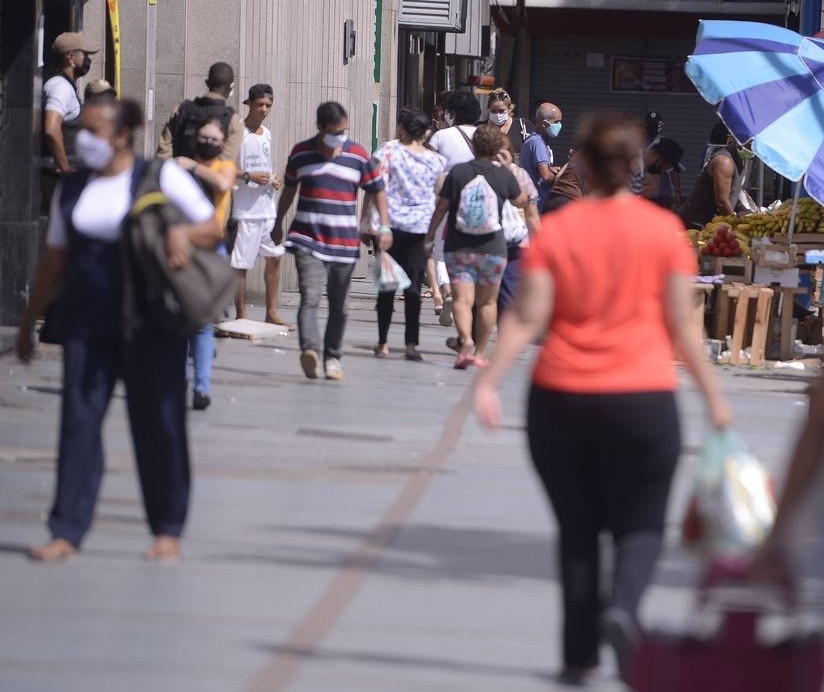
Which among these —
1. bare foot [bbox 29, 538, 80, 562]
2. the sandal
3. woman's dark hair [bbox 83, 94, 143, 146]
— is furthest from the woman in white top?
bare foot [bbox 29, 538, 80, 562]

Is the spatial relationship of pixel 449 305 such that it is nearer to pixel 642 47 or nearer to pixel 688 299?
pixel 688 299

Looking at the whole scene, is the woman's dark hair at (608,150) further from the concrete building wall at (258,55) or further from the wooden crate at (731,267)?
the concrete building wall at (258,55)

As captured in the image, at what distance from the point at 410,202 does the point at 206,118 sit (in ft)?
11.1

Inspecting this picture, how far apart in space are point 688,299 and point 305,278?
23.0 feet

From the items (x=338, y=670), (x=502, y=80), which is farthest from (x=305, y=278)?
(x=502, y=80)

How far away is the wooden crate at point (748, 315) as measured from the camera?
48.2 ft

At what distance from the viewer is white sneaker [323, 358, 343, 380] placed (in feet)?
40.7

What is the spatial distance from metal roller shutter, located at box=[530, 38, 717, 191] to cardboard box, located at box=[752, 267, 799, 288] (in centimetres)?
2780

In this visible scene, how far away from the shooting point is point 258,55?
17.6 meters

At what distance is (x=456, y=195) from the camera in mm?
13031

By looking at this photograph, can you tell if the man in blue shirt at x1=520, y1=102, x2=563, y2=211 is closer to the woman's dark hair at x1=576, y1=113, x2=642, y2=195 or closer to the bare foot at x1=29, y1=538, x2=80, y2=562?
the bare foot at x1=29, y1=538, x2=80, y2=562

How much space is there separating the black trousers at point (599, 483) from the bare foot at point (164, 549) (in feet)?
6.59

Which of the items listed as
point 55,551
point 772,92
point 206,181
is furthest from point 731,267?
point 55,551

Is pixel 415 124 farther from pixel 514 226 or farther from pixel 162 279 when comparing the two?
pixel 162 279
